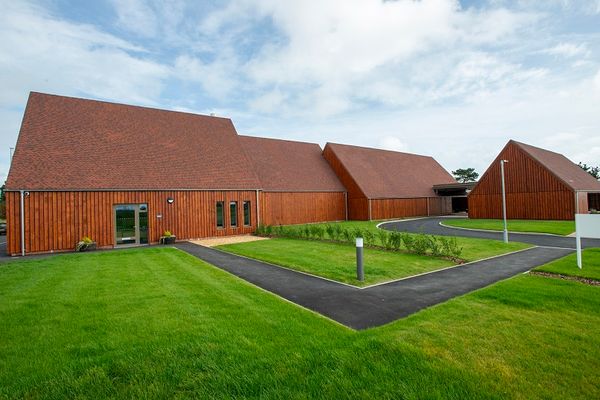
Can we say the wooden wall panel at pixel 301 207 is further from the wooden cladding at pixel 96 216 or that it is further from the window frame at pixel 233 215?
the wooden cladding at pixel 96 216

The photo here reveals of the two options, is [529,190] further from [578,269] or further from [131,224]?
[131,224]

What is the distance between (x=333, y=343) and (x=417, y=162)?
144 ft

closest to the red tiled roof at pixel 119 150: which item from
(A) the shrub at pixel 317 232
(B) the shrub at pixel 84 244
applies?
(B) the shrub at pixel 84 244

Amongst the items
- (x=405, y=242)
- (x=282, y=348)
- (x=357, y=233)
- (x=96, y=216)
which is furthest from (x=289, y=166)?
(x=282, y=348)

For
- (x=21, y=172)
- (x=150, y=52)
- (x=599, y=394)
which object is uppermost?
(x=150, y=52)

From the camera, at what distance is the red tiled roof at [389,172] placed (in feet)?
115

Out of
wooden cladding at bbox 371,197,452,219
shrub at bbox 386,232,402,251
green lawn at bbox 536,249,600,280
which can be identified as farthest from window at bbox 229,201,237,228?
green lawn at bbox 536,249,600,280

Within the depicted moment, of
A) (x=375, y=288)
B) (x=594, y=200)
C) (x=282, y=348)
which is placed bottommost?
(x=375, y=288)

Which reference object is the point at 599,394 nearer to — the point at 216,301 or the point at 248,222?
the point at 216,301

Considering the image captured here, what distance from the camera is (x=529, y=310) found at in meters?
6.02

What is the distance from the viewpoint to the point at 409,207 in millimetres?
37688

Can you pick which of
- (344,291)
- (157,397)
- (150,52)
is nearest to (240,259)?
(344,291)

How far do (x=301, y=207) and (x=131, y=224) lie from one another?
1486 cm

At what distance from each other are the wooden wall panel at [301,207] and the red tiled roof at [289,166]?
1.90ft
